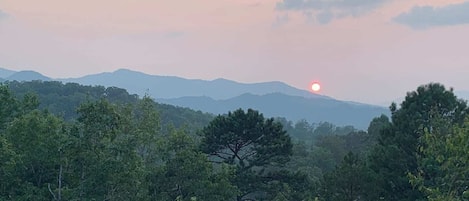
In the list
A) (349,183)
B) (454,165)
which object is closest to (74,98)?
(349,183)

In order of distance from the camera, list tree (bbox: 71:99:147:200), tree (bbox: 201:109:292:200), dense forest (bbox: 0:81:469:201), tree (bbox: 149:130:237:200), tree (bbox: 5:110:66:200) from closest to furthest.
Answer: dense forest (bbox: 0:81:469:201) → tree (bbox: 71:99:147:200) → tree (bbox: 5:110:66:200) → tree (bbox: 149:130:237:200) → tree (bbox: 201:109:292:200)

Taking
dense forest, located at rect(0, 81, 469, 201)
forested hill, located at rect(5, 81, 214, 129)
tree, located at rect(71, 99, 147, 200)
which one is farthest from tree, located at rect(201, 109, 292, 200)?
forested hill, located at rect(5, 81, 214, 129)

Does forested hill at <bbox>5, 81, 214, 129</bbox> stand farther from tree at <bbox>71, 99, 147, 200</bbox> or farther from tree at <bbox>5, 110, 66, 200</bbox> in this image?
tree at <bbox>71, 99, 147, 200</bbox>

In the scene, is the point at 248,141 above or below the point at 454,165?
below

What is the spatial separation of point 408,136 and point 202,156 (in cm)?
710

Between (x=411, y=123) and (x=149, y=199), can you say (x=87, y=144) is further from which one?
(x=411, y=123)

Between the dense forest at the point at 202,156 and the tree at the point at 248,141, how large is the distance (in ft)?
0.14

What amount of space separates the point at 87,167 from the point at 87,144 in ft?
2.41

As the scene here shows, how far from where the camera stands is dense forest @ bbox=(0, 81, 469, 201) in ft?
45.5

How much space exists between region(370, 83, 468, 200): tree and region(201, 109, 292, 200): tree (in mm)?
5114

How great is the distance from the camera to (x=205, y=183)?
17203 mm

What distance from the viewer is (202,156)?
1747 cm

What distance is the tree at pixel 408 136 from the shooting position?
59.6ft

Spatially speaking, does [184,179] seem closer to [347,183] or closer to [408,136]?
[347,183]
